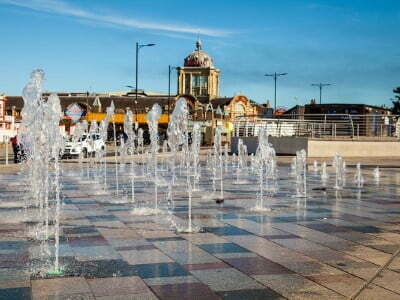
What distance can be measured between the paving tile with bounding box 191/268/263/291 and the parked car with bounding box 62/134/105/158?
84.3 ft

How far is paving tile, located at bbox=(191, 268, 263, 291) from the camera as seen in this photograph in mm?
5562

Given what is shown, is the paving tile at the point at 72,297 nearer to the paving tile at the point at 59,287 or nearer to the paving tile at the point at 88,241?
the paving tile at the point at 59,287

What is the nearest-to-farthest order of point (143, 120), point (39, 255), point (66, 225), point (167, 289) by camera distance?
point (167, 289)
point (39, 255)
point (66, 225)
point (143, 120)

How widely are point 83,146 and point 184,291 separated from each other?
28.8 meters

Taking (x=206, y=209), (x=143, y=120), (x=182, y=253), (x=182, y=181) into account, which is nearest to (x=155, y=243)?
(x=182, y=253)

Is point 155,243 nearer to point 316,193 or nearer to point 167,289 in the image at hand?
point 167,289

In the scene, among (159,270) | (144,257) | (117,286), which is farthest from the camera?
(144,257)

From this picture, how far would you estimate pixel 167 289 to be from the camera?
5465mm

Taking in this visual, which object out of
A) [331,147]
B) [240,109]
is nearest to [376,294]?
[331,147]

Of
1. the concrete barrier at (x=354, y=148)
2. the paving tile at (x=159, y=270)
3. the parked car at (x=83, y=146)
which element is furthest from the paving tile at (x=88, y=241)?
the concrete barrier at (x=354, y=148)

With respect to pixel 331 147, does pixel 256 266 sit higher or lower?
lower

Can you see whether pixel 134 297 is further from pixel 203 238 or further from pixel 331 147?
pixel 331 147

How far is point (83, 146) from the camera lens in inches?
1321

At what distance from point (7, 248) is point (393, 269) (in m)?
4.32
